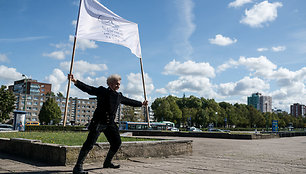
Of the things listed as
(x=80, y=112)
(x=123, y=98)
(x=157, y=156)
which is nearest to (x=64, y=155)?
(x=123, y=98)

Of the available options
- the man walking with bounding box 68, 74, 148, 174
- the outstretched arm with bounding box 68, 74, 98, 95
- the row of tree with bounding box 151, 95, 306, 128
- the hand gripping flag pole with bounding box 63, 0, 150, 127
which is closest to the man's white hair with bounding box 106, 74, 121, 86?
the man walking with bounding box 68, 74, 148, 174

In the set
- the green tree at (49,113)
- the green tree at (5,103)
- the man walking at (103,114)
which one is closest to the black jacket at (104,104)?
the man walking at (103,114)

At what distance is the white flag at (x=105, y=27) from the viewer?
29.9ft

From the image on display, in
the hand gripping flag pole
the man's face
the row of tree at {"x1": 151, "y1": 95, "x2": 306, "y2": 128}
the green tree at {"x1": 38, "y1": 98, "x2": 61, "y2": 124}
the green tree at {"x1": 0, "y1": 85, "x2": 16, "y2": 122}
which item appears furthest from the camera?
the row of tree at {"x1": 151, "y1": 95, "x2": 306, "y2": 128}

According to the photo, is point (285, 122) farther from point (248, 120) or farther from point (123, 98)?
point (123, 98)

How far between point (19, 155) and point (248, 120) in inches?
3809

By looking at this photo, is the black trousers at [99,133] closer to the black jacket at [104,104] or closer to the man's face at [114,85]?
the black jacket at [104,104]

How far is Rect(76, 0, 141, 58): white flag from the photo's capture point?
912 centimetres

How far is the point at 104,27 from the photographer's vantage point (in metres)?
9.72

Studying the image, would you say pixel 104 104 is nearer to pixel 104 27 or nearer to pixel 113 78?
pixel 113 78

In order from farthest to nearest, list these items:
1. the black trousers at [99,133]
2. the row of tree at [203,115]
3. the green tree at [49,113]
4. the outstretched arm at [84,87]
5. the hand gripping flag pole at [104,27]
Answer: the row of tree at [203,115] → the green tree at [49,113] → the hand gripping flag pole at [104,27] → the black trousers at [99,133] → the outstretched arm at [84,87]

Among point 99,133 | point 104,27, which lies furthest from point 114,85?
point 104,27

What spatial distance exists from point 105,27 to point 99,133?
5.78 m

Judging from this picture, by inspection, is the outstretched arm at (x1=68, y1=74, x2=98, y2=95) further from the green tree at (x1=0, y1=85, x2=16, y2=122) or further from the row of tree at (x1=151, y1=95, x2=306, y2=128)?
the row of tree at (x1=151, y1=95, x2=306, y2=128)
